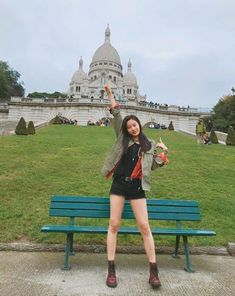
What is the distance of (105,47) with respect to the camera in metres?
98.9

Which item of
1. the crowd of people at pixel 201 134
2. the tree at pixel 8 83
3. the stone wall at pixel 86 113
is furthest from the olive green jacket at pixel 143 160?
the tree at pixel 8 83

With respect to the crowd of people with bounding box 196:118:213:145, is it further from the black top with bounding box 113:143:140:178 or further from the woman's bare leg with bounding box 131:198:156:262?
the woman's bare leg with bounding box 131:198:156:262

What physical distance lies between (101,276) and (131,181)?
1.38 meters

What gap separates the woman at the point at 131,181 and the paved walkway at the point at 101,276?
235 millimetres

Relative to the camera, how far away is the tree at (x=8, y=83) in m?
61.5

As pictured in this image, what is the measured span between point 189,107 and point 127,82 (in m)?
37.5

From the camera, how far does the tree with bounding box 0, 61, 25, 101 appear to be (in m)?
61.5

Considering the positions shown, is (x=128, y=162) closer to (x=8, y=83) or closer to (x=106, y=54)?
(x=8, y=83)

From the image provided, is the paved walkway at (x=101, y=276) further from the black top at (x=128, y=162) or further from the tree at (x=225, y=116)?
the tree at (x=225, y=116)

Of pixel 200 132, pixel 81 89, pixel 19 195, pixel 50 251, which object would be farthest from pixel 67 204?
pixel 81 89

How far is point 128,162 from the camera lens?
4.86 metres

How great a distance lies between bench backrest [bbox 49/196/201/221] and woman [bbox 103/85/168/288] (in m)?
0.66

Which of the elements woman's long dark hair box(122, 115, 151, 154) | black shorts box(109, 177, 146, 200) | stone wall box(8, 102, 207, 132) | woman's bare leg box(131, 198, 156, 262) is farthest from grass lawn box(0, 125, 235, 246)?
stone wall box(8, 102, 207, 132)

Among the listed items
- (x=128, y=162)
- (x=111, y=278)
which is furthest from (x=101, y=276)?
(x=128, y=162)
